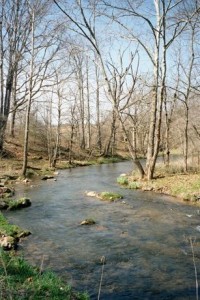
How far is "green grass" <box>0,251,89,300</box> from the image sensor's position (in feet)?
18.8

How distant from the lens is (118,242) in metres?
10.5

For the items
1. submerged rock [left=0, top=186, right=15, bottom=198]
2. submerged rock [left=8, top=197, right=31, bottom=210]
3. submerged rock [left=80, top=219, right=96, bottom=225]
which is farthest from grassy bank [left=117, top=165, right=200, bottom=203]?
submerged rock [left=8, top=197, right=31, bottom=210]

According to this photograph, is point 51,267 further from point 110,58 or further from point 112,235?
point 110,58

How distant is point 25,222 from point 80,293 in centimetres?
617

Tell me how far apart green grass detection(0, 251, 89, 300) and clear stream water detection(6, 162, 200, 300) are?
42cm

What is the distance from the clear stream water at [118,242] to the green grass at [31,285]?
42 cm

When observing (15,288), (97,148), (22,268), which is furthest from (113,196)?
(97,148)

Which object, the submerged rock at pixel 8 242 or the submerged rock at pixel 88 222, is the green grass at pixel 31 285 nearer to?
the submerged rock at pixel 8 242

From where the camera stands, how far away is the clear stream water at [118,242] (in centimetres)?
760

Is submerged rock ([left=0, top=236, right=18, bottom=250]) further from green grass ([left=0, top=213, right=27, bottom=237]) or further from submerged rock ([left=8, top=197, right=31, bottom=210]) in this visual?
submerged rock ([left=8, top=197, right=31, bottom=210])

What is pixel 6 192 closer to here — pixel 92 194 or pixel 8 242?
pixel 92 194

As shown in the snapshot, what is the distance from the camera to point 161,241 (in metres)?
10.5

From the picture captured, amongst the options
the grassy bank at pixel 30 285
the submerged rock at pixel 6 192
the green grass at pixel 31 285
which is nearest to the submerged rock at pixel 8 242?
the grassy bank at pixel 30 285

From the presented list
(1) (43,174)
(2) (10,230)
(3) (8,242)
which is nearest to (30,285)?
(3) (8,242)
